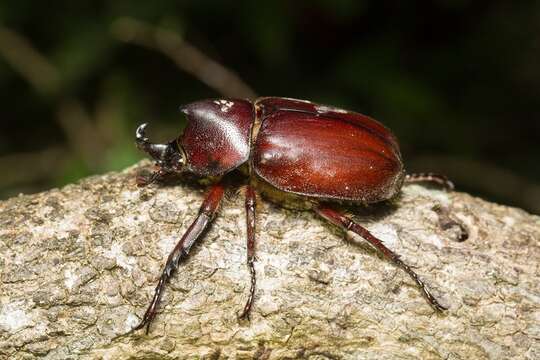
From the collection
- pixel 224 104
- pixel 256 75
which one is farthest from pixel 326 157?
pixel 256 75

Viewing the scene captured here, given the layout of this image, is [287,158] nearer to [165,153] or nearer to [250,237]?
[250,237]

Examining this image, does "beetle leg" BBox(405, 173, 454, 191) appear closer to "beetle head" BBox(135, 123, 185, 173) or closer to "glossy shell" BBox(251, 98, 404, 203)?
"glossy shell" BBox(251, 98, 404, 203)

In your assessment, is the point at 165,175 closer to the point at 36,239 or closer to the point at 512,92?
the point at 36,239

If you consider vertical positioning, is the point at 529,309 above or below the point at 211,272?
below

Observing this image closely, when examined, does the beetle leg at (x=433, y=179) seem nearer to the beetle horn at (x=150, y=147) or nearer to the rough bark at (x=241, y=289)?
the rough bark at (x=241, y=289)

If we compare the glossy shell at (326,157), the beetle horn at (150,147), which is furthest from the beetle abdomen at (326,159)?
the beetle horn at (150,147)

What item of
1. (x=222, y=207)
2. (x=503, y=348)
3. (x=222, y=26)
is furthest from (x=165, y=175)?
(x=222, y=26)

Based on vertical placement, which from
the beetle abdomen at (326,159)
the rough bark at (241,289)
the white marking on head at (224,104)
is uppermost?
the white marking on head at (224,104)
